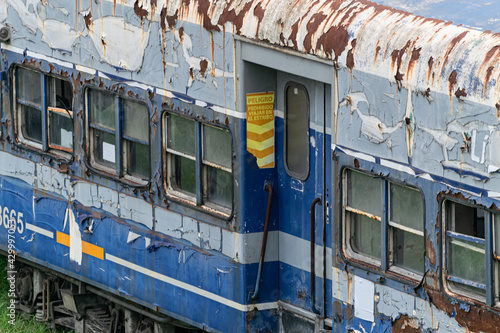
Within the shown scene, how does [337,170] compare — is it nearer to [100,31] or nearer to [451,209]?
[451,209]

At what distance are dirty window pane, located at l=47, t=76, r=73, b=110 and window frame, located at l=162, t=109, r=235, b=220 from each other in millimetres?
1533

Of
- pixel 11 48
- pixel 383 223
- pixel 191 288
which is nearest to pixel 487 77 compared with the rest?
pixel 383 223

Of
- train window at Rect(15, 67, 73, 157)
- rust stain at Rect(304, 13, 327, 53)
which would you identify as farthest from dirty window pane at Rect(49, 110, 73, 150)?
rust stain at Rect(304, 13, 327, 53)

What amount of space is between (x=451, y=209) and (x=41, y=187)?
5.00 meters

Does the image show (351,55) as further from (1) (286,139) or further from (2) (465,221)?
(2) (465,221)

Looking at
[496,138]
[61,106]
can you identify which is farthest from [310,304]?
[61,106]

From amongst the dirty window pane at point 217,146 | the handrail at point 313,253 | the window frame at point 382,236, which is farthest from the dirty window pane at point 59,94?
the window frame at point 382,236

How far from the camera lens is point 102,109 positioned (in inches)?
456

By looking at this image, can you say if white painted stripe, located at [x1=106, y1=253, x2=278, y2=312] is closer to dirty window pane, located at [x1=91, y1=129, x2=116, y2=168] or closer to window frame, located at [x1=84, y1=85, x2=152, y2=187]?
window frame, located at [x1=84, y1=85, x2=152, y2=187]

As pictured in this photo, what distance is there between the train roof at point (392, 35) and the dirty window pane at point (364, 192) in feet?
2.70

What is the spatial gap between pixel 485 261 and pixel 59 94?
511cm

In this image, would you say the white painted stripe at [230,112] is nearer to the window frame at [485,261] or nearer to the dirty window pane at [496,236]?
the window frame at [485,261]

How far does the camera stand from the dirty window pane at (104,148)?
11.5 m

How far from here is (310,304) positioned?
10.1m
